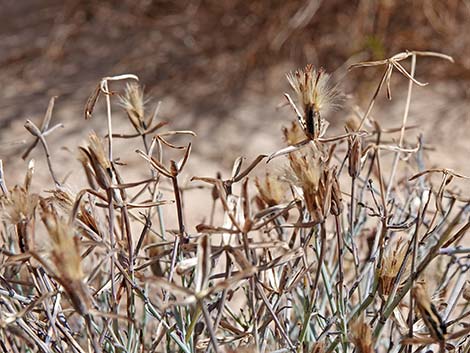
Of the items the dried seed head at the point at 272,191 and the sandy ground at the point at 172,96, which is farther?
the sandy ground at the point at 172,96

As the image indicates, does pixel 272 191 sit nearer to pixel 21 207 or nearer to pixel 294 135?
pixel 294 135

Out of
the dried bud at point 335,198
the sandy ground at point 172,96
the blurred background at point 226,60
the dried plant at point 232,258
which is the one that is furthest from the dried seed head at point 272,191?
the blurred background at point 226,60

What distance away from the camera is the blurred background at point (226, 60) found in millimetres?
1463

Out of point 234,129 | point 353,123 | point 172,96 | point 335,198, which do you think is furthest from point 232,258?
point 172,96

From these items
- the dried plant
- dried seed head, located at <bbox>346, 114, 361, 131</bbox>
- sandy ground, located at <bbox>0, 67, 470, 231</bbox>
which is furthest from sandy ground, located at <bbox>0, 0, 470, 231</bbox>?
the dried plant

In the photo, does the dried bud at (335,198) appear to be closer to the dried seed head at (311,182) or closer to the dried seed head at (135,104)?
the dried seed head at (311,182)

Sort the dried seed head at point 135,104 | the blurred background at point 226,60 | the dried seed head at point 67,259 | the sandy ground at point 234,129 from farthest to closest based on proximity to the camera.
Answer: the blurred background at point 226,60 → the sandy ground at point 234,129 → the dried seed head at point 135,104 → the dried seed head at point 67,259

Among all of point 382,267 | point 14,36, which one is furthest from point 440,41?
point 382,267

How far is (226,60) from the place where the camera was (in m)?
1.64

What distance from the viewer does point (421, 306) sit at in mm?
452

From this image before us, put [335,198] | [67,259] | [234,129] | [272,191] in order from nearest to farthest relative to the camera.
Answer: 1. [67,259]
2. [335,198]
3. [272,191]
4. [234,129]

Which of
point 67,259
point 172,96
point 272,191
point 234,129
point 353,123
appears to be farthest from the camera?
point 172,96

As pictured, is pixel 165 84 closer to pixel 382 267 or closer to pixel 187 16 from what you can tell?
pixel 187 16

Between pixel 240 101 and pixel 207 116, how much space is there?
9 centimetres
